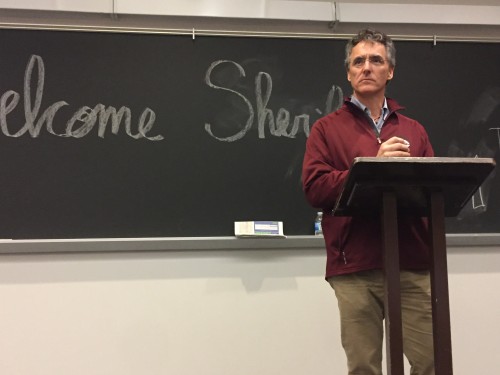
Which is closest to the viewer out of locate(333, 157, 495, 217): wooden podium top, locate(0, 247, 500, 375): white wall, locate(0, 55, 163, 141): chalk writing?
locate(333, 157, 495, 217): wooden podium top

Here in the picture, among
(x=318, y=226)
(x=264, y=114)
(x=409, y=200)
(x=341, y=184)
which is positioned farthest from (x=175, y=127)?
(x=409, y=200)

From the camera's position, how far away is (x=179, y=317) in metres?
2.27

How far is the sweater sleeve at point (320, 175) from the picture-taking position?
4.86ft

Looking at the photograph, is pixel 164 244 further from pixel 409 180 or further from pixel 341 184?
pixel 409 180

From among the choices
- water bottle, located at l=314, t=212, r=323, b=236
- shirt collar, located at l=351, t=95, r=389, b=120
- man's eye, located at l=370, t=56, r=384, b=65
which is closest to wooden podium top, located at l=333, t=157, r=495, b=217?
shirt collar, located at l=351, t=95, r=389, b=120

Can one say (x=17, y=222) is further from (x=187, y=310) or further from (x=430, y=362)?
(x=430, y=362)

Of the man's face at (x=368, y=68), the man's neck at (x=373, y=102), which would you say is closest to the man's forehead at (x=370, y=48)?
the man's face at (x=368, y=68)

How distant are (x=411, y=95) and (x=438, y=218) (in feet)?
4.65

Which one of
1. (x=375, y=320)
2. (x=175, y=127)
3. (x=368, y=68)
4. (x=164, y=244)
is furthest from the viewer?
(x=175, y=127)

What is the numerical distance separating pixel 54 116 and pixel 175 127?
0.60m

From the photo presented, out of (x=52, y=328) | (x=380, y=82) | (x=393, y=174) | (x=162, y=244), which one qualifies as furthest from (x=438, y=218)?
(x=52, y=328)

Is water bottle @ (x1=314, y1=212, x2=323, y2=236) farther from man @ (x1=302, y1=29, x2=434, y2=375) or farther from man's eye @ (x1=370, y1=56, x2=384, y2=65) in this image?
man's eye @ (x1=370, y1=56, x2=384, y2=65)

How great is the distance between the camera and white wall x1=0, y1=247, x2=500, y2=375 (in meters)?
2.21

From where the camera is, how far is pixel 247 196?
2.37 meters
